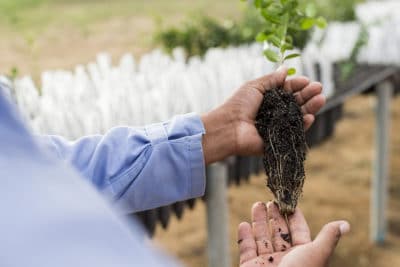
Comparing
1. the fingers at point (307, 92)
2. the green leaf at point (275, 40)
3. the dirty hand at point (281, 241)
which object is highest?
the green leaf at point (275, 40)

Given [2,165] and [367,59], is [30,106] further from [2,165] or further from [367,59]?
[367,59]

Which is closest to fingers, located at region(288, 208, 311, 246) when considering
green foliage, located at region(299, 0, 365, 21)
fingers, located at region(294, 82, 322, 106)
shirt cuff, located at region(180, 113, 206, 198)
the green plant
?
shirt cuff, located at region(180, 113, 206, 198)

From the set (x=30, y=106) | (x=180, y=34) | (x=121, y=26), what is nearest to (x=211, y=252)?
(x=30, y=106)

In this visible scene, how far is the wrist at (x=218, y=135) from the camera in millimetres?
1498

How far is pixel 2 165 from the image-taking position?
46 cm

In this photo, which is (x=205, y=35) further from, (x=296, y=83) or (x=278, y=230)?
(x=278, y=230)

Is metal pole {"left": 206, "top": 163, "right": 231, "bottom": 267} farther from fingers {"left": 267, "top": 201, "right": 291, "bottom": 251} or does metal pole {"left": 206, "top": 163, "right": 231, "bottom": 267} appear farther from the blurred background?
fingers {"left": 267, "top": 201, "right": 291, "bottom": 251}

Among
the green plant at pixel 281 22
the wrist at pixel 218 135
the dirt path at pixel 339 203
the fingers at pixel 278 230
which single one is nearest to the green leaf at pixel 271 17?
the green plant at pixel 281 22

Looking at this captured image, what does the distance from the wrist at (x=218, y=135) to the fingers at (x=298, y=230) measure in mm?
251

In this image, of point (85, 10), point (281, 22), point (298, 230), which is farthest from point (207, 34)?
point (85, 10)

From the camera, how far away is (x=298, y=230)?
1341mm

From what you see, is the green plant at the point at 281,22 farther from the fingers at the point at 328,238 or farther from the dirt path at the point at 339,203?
the dirt path at the point at 339,203

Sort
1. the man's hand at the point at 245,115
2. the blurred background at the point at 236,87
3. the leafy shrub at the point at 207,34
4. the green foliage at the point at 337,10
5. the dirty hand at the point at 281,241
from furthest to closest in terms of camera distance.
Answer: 1. the green foliage at the point at 337,10
2. the leafy shrub at the point at 207,34
3. the blurred background at the point at 236,87
4. the man's hand at the point at 245,115
5. the dirty hand at the point at 281,241

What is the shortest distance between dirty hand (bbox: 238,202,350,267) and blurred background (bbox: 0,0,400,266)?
1.71 ft
